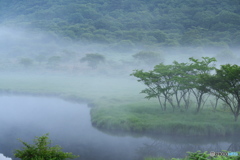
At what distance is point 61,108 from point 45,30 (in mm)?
141426

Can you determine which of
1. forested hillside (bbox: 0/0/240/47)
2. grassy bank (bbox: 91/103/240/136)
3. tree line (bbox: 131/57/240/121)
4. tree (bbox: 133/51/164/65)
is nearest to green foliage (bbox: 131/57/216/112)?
tree line (bbox: 131/57/240/121)

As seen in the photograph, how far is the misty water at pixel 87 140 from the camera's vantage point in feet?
74.2

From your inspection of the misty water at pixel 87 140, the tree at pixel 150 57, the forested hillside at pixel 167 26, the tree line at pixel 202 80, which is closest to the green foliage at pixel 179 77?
the tree line at pixel 202 80

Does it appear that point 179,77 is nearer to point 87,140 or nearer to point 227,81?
point 227,81

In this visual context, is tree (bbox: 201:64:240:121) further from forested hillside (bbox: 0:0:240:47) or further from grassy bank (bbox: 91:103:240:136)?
forested hillside (bbox: 0:0:240:47)

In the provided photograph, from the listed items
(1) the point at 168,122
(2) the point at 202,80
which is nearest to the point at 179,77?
A: (2) the point at 202,80

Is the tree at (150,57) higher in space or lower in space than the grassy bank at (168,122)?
higher

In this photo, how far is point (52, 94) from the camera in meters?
51.1

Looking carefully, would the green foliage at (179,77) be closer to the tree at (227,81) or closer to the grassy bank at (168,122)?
the grassy bank at (168,122)

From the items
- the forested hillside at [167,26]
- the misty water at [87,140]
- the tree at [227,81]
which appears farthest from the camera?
the forested hillside at [167,26]

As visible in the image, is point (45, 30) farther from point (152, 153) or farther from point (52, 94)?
point (152, 153)

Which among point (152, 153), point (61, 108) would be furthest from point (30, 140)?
point (61, 108)

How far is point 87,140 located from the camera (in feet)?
83.9

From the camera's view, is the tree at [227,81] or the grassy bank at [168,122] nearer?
the tree at [227,81]
